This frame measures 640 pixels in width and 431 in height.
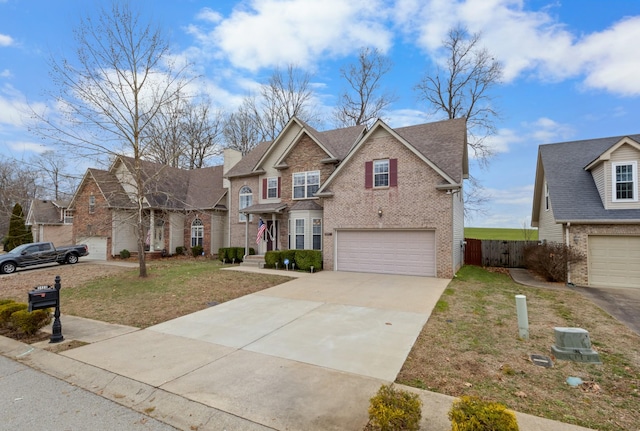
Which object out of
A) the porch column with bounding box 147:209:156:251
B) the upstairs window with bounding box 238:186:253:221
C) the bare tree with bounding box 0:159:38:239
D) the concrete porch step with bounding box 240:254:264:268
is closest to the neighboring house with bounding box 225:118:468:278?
the concrete porch step with bounding box 240:254:264:268

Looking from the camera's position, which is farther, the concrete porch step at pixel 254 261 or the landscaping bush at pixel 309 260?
the concrete porch step at pixel 254 261

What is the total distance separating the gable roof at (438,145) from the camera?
13.5 m

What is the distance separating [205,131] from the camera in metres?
31.7

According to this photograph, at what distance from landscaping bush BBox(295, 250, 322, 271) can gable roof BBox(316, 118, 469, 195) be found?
10.2 ft

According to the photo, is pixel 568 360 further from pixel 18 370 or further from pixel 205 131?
pixel 205 131

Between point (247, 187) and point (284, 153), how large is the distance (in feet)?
13.3

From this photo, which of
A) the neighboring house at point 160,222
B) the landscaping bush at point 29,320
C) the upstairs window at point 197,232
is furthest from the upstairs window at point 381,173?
the upstairs window at point 197,232

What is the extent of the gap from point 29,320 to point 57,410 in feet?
12.4

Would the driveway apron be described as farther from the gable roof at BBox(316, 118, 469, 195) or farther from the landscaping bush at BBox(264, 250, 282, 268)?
the gable roof at BBox(316, 118, 469, 195)

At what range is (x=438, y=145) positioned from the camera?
15.7 meters

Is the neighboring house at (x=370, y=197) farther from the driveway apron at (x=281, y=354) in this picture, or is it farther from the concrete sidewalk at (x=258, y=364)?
the concrete sidewalk at (x=258, y=364)

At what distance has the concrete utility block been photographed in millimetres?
5012

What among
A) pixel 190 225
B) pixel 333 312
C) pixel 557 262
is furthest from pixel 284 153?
pixel 557 262

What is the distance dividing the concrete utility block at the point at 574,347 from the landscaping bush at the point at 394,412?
3719 mm
